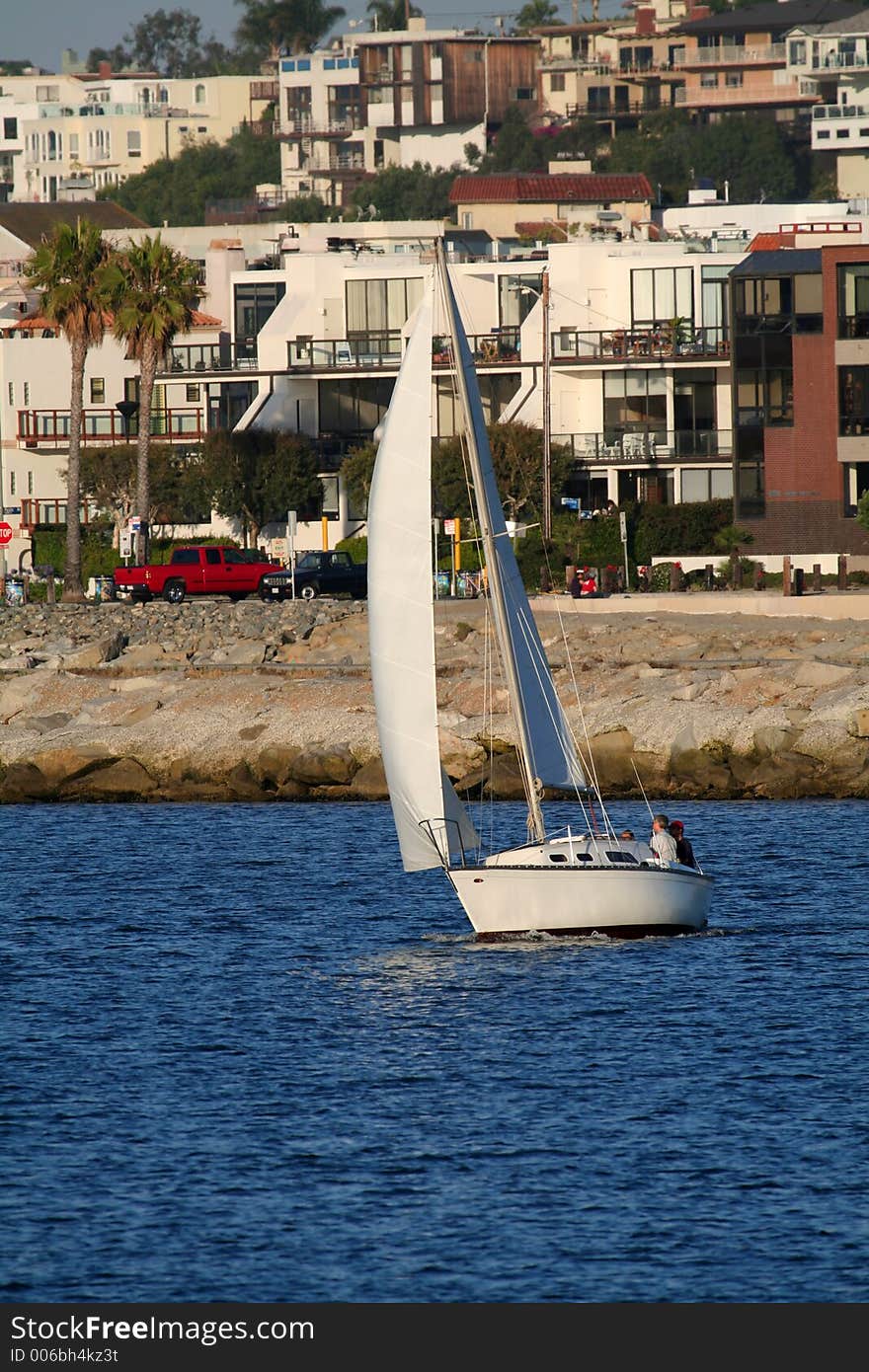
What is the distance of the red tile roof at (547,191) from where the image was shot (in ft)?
427

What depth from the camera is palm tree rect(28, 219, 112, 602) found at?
82.9 m

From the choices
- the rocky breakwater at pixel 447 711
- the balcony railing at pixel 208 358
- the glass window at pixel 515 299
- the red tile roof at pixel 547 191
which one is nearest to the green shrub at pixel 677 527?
the glass window at pixel 515 299

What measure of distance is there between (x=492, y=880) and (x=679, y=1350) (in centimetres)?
1442

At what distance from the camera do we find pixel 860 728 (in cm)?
5138

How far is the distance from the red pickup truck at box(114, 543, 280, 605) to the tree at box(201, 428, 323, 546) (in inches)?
535

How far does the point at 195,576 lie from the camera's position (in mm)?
80188

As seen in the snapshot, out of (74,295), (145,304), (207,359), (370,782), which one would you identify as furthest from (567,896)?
(207,359)

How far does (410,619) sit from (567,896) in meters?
4.49

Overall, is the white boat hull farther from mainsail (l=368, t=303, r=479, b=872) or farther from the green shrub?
the green shrub

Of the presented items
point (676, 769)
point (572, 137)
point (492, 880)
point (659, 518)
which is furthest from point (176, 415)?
point (572, 137)

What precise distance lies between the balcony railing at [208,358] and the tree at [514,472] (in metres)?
13.9

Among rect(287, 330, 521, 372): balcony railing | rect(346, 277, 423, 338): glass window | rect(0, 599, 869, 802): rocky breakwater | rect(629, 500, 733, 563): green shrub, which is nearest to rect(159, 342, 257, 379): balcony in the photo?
rect(287, 330, 521, 372): balcony railing

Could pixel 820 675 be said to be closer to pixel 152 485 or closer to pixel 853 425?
pixel 853 425

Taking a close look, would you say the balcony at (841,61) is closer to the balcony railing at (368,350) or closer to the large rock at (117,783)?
the balcony railing at (368,350)
